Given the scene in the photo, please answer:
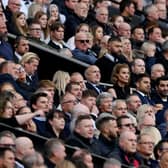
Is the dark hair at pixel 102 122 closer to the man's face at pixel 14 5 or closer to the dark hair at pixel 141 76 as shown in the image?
the dark hair at pixel 141 76

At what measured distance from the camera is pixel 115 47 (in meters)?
19.4

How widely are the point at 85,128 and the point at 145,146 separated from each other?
107 cm

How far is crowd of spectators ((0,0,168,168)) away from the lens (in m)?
14.9

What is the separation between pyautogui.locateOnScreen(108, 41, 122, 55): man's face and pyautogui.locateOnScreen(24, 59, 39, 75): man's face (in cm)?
243

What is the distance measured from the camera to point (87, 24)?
19844 mm

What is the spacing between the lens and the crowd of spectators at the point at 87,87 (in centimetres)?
1488

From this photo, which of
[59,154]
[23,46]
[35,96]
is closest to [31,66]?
[23,46]

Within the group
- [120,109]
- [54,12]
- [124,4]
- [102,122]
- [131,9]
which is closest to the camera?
[102,122]

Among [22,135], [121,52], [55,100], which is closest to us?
[22,135]

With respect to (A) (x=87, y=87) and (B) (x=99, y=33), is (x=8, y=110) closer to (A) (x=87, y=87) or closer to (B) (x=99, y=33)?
(A) (x=87, y=87)

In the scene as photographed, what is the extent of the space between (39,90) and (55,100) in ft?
3.26

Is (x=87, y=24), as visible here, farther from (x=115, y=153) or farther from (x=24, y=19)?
(x=115, y=153)

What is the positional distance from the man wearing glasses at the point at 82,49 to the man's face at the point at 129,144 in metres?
3.44

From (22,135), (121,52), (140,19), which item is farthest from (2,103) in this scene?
(140,19)
